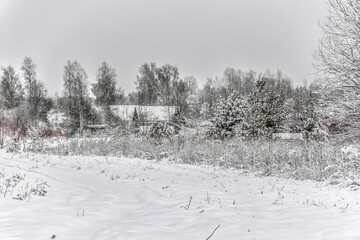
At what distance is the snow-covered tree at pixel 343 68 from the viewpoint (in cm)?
964

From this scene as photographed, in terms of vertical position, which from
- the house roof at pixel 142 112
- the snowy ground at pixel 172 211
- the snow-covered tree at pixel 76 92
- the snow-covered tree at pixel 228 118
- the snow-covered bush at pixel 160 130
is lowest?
the snowy ground at pixel 172 211

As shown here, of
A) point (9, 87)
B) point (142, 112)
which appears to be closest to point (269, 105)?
point (142, 112)

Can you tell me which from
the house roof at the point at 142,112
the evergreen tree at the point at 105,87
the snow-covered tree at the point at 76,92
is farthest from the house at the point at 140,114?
the snow-covered tree at the point at 76,92

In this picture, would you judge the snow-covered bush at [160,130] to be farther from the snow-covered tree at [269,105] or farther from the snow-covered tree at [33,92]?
the snow-covered tree at [33,92]

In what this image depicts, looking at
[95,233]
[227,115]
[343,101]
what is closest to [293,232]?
[95,233]

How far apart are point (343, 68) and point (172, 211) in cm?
865

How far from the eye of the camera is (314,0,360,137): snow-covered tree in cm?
964

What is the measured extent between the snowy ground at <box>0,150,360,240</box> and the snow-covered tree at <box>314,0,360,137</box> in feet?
13.8

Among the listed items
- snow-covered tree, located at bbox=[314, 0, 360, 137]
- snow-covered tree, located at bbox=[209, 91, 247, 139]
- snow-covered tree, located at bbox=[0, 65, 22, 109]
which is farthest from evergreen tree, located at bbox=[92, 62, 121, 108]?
snow-covered tree, located at bbox=[314, 0, 360, 137]

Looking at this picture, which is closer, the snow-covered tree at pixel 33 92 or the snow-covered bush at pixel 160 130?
the snow-covered bush at pixel 160 130

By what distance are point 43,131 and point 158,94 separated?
116ft

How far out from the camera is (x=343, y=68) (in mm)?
9953

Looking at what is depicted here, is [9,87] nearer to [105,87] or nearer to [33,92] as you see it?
[33,92]

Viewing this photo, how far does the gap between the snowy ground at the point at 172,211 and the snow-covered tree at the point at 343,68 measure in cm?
421
